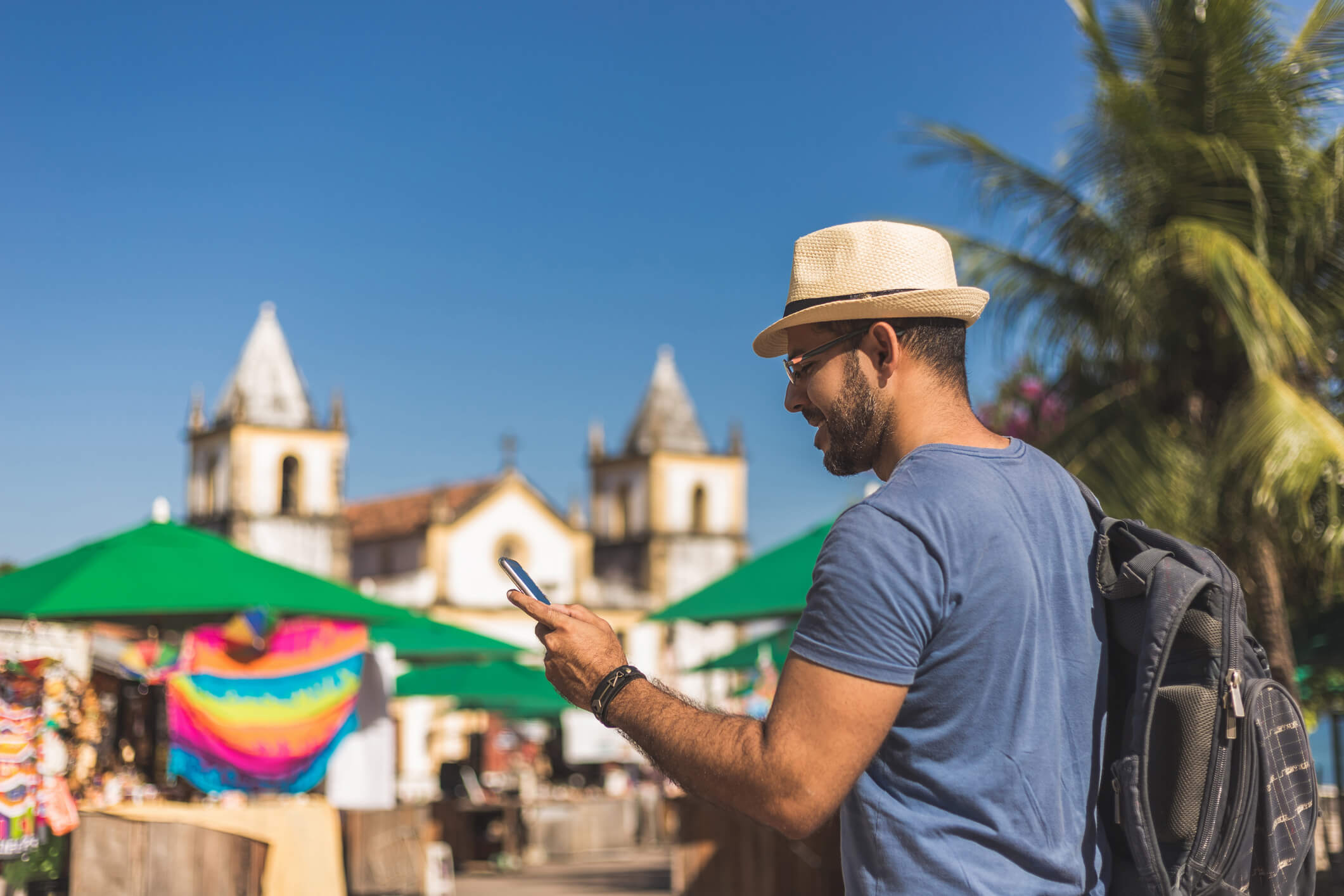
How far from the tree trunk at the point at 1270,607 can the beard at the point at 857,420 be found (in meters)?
7.39

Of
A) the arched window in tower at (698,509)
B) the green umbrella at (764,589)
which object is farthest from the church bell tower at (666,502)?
the green umbrella at (764,589)


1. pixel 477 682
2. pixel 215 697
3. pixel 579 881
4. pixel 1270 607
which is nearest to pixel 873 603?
pixel 215 697

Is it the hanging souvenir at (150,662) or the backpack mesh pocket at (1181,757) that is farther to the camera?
the hanging souvenir at (150,662)

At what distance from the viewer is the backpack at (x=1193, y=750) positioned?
5.86 feet

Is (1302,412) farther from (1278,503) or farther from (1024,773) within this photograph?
(1024,773)

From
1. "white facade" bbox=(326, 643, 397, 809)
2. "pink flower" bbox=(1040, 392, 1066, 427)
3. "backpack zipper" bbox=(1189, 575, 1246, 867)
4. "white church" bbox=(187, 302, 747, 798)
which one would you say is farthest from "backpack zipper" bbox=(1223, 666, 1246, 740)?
"white church" bbox=(187, 302, 747, 798)

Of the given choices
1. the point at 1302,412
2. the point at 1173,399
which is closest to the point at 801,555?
the point at 1173,399

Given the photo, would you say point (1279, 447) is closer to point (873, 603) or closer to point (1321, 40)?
point (1321, 40)

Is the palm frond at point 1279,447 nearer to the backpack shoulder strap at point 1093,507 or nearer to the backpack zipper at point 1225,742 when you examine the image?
the backpack shoulder strap at point 1093,507

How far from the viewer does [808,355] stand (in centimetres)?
206

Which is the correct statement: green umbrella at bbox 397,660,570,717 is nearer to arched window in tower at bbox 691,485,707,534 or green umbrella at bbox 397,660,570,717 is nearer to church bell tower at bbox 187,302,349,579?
church bell tower at bbox 187,302,349,579

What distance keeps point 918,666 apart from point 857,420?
0.39 m

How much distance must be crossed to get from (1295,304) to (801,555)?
3.86m

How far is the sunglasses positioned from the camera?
79.3 inches
